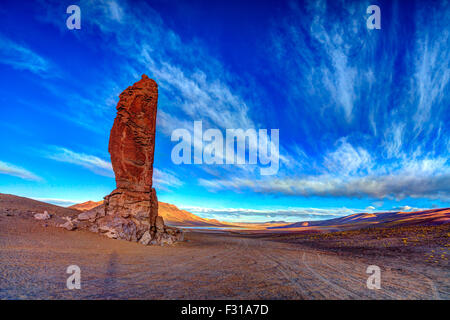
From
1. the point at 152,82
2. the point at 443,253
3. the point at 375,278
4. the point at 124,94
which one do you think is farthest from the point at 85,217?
the point at 443,253

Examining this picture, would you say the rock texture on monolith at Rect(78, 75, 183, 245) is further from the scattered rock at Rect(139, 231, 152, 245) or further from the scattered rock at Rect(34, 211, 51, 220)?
the scattered rock at Rect(34, 211, 51, 220)

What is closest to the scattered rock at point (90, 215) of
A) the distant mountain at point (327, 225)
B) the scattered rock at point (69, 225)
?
the distant mountain at point (327, 225)

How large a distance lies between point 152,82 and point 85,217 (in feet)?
46.3

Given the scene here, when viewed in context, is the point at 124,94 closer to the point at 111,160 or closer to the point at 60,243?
the point at 111,160

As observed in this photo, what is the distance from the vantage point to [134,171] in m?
19.1

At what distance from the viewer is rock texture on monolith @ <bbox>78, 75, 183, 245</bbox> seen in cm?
1689

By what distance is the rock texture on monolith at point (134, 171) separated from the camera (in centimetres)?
1689

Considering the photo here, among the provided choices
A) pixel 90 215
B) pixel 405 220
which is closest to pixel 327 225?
pixel 405 220

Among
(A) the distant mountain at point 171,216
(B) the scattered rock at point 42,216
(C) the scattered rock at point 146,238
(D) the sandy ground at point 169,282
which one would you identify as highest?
(B) the scattered rock at point 42,216

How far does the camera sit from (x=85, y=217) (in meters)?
16.5
